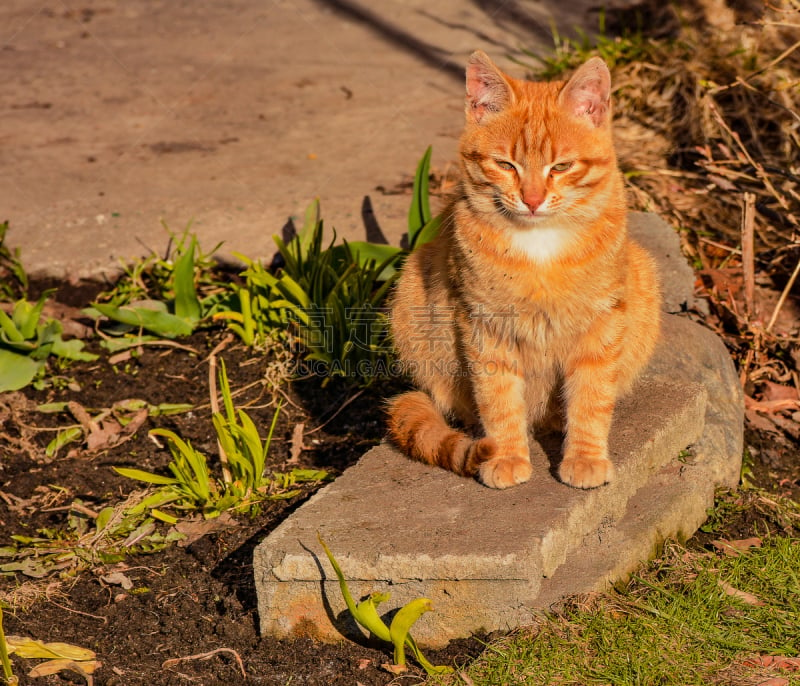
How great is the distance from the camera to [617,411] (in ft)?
10.9

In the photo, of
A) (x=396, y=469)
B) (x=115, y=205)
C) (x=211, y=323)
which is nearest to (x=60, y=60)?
(x=115, y=205)

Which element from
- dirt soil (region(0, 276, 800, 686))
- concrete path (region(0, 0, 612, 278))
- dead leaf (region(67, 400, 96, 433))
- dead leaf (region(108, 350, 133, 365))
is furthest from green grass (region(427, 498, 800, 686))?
concrete path (region(0, 0, 612, 278))

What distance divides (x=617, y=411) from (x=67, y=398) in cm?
241

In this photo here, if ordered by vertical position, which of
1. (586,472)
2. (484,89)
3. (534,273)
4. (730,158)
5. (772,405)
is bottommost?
(772,405)

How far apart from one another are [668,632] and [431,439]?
3.06 ft

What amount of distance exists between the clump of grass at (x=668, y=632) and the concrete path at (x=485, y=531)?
0.09 m

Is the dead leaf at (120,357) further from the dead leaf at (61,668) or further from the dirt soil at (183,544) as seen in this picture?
the dead leaf at (61,668)

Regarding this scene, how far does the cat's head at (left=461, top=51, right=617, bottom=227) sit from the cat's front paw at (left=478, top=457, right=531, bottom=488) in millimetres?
756

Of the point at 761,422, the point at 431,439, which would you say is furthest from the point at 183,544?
the point at 761,422

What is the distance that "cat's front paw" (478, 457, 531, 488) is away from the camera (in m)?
2.87

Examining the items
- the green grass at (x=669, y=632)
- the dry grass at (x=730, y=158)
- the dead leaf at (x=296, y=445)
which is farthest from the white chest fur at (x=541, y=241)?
the dry grass at (x=730, y=158)

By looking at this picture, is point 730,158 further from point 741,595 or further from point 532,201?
point 741,595

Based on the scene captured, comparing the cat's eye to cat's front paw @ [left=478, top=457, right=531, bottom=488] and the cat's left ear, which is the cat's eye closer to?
the cat's left ear

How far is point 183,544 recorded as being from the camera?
3211mm
